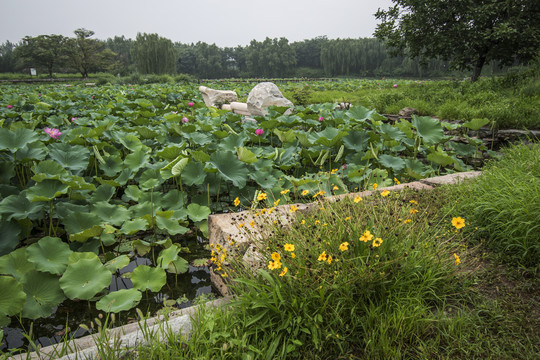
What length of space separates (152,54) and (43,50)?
17615 mm

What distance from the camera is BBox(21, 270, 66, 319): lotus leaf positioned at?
1594 millimetres

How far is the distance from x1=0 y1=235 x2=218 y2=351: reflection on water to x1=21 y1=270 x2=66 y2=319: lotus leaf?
0.25 feet

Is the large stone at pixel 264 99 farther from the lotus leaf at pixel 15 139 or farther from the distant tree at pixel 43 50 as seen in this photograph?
the distant tree at pixel 43 50

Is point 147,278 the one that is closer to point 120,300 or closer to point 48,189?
point 120,300

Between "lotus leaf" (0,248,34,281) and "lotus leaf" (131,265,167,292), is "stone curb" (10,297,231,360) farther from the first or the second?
"lotus leaf" (0,248,34,281)

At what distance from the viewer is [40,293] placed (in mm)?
1660

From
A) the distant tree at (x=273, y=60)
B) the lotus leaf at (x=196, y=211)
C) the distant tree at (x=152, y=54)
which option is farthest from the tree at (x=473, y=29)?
the distant tree at (x=273, y=60)

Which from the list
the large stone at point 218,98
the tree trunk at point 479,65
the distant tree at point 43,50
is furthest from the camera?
the distant tree at point 43,50

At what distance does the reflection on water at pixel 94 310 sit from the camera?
162cm

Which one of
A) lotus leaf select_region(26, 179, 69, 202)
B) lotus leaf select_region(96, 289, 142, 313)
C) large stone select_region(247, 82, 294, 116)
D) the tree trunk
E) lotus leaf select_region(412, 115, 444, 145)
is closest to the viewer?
lotus leaf select_region(96, 289, 142, 313)

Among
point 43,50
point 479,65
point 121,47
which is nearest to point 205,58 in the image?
point 121,47

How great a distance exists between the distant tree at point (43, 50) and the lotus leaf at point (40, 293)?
40.1 metres

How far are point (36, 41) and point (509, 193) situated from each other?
4360 centimetres

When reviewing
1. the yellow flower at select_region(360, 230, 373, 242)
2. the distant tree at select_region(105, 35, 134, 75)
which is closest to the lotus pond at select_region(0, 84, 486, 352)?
the yellow flower at select_region(360, 230, 373, 242)
